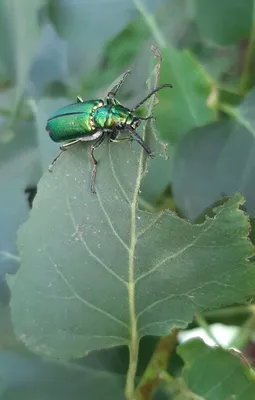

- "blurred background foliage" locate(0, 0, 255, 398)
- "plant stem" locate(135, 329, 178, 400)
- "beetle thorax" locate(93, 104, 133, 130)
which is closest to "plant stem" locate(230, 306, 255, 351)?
"blurred background foliage" locate(0, 0, 255, 398)

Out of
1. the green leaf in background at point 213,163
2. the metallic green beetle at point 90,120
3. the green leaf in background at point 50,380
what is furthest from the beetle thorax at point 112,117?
the green leaf in background at point 50,380

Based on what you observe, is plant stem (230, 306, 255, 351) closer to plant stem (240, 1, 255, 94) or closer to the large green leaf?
the large green leaf

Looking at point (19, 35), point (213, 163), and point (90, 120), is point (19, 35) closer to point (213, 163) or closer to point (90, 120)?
point (90, 120)

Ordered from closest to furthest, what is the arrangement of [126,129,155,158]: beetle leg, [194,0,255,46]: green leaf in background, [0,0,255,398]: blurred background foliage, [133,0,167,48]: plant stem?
1. [126,129,155,158]: beetle leg
2. [0,0,255,398]: blurred background foliage
3. [194,0,255,46]: green leaf in background
4. [133,0,167,48]: plant stem

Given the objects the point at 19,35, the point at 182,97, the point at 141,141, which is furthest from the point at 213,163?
the point at 19,35

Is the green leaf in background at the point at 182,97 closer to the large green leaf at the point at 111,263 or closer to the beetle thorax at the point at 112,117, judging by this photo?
the beetle thorax at the point at 112,117

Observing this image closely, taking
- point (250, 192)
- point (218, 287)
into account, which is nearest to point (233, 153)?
point (250, 192)
